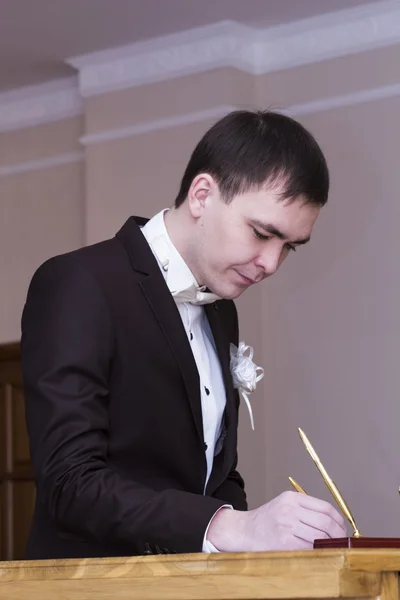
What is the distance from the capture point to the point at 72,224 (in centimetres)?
670

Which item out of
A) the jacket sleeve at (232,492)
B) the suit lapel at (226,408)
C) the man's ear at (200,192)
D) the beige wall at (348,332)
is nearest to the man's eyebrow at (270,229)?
the man's ear at (200,192)

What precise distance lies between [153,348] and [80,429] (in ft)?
1.10

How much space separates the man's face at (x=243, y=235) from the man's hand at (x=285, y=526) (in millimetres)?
664

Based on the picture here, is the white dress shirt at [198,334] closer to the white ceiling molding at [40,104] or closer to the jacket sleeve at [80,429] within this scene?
the jacket sleeve at [80,429]

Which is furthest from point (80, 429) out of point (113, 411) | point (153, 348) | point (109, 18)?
point (109, 18)

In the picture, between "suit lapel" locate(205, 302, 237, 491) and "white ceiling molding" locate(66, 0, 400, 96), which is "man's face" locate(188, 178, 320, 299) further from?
"white ceiling molding" locate(66, 0, 400, 96)

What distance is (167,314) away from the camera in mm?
2158

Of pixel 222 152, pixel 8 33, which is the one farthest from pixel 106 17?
pixel 222 152

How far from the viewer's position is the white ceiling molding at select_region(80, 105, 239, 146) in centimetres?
585

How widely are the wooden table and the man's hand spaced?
259 mm

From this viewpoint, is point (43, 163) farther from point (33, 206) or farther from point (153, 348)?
point (153, 348)

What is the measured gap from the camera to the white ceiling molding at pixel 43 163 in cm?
677

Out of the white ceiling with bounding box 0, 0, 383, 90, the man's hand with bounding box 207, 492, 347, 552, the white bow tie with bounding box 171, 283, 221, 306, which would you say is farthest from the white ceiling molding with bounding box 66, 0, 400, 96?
the man's hand with bounding box 207, 492, 347, 552

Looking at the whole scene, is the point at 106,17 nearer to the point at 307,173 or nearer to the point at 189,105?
the point at 189,105
